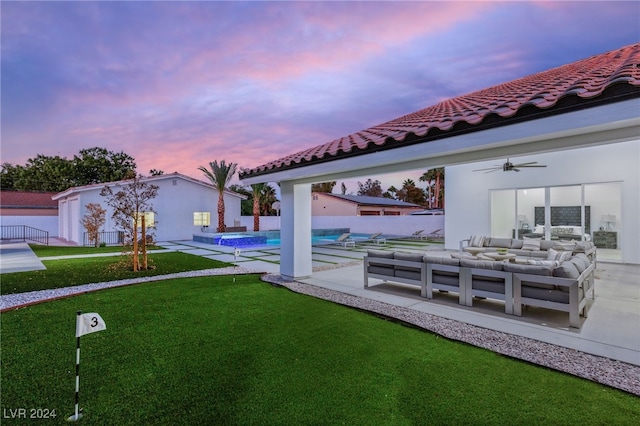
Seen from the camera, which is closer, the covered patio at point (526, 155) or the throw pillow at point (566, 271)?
the covered patio at point (526, 155)

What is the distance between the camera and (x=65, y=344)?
460 centimetres

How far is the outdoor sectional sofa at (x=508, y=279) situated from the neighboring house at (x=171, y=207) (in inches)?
793

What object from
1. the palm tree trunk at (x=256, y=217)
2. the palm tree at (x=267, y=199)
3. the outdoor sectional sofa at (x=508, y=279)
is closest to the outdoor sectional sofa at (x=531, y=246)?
the outdoor sectional sofa at (x=508, y=279)

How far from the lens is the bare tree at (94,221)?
18.8 m

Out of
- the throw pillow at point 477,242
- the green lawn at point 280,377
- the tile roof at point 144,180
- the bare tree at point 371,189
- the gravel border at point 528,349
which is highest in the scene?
the bare tree at point 371,189

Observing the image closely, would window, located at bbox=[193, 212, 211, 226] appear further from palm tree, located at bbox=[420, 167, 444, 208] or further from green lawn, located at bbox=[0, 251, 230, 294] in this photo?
palm tree, located at bbox=[420, 167, 444, 208]

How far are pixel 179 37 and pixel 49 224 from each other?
83.7 feet

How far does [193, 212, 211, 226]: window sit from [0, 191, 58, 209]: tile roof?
15.4 metres

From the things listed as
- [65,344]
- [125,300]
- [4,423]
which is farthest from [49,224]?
[4,423]

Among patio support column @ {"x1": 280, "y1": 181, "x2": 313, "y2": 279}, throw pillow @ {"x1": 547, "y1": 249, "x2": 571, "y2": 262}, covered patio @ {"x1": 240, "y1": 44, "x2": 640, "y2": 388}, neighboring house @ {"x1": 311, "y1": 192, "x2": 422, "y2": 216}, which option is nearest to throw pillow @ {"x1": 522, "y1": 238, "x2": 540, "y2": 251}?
covered patio @ {"x1": 240, "y1": 44, "x2": 640, "y2": 388}

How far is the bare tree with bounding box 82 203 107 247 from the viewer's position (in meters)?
18.8

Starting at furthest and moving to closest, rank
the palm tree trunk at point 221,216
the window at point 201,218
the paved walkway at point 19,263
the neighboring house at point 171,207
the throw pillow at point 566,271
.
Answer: the palm tree trunk at point 221,216, the window at point 201,218, the neighboring house at point 171,207, the paved walkway at point 19,263, the throw pillow at point 566,271

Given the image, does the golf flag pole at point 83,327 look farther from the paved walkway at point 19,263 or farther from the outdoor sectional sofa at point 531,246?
the paved walkway at point 19,263

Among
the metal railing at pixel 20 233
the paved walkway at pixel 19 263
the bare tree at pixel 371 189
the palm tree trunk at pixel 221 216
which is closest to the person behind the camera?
the paved walkway at pixel 19 263
